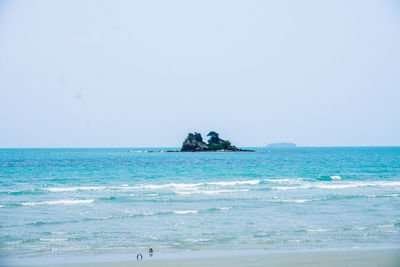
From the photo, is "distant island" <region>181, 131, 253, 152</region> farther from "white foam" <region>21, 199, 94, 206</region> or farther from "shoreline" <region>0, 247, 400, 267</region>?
"shoreline" <region>0, 247, 400, 267</region>

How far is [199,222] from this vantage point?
15531 mm

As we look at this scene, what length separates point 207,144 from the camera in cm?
12475

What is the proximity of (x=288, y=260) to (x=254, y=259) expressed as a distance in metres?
0.84

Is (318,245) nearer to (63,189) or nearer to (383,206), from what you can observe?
(383,206)

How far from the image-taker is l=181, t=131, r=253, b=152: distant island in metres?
123

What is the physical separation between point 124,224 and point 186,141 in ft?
362

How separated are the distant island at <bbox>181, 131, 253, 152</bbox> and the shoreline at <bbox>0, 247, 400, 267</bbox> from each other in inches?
4385

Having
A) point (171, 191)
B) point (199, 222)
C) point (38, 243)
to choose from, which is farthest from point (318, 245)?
point (171, 191)

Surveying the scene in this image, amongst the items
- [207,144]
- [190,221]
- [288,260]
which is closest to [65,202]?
[190,221]

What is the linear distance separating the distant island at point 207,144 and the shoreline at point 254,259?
111 metres

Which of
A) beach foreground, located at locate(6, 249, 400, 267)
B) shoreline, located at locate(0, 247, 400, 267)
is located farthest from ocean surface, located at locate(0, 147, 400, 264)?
beach foreground, located at locate(6, 249, 400, 267)

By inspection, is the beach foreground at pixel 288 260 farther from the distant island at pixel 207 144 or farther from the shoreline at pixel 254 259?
the distant island at pixel 207 144

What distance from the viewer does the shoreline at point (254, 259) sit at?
1000 cm

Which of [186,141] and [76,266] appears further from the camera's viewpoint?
[186,141]
